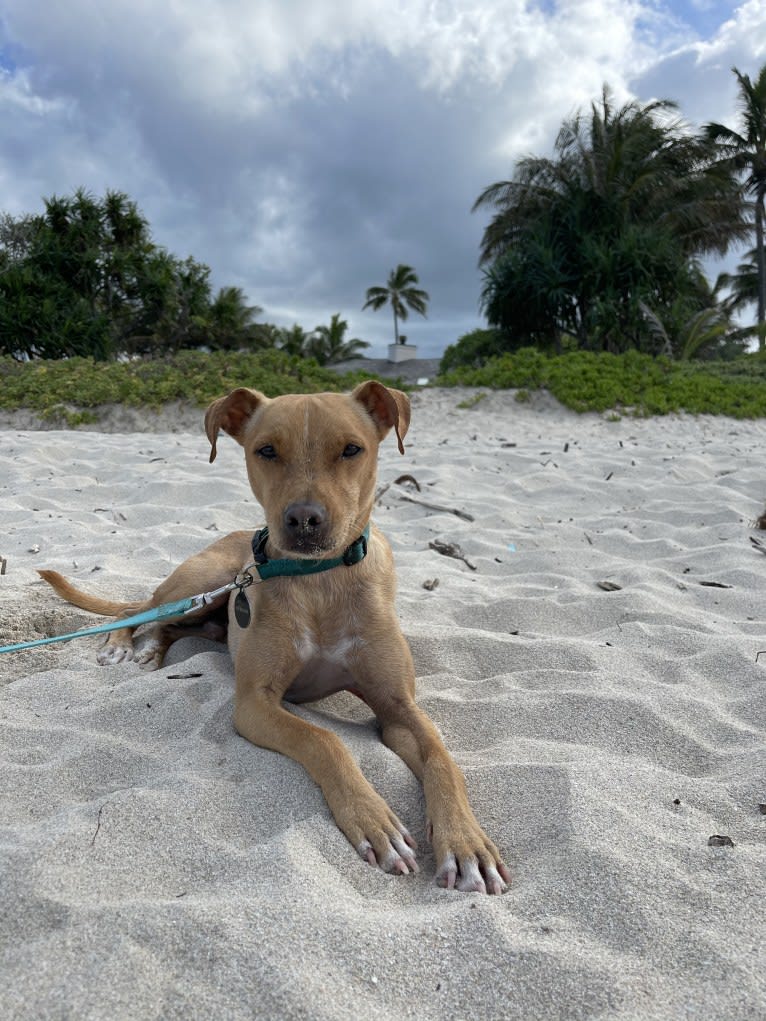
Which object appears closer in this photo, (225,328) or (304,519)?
→ (304,519)

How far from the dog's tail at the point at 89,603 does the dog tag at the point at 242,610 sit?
3.27 ft

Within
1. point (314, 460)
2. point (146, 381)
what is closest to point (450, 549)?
point (314, 460)

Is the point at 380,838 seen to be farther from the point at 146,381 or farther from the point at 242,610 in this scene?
the point at 146,381

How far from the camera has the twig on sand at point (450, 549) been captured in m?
5.29

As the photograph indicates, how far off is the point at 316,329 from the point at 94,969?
52.9 m

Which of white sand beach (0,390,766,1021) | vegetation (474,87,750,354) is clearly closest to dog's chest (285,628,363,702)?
white sand beach (0,390,766,1021)

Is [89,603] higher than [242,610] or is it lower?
lower

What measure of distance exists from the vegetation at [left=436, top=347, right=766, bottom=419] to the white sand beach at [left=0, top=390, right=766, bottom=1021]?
8.16 meters

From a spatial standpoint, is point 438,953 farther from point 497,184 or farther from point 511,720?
point 497,184

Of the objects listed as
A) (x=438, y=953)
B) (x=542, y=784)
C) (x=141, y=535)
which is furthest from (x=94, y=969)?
(x=141, y=535)

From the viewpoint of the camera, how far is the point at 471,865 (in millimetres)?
1993

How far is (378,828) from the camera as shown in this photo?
2.10 meters

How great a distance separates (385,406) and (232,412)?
0.70 m

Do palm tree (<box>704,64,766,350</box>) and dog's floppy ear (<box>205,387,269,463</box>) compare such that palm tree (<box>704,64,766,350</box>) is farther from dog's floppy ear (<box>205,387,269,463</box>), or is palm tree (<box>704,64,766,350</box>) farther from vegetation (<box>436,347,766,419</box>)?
dog's floppy ear (<box>205,387,269,463</box>)
